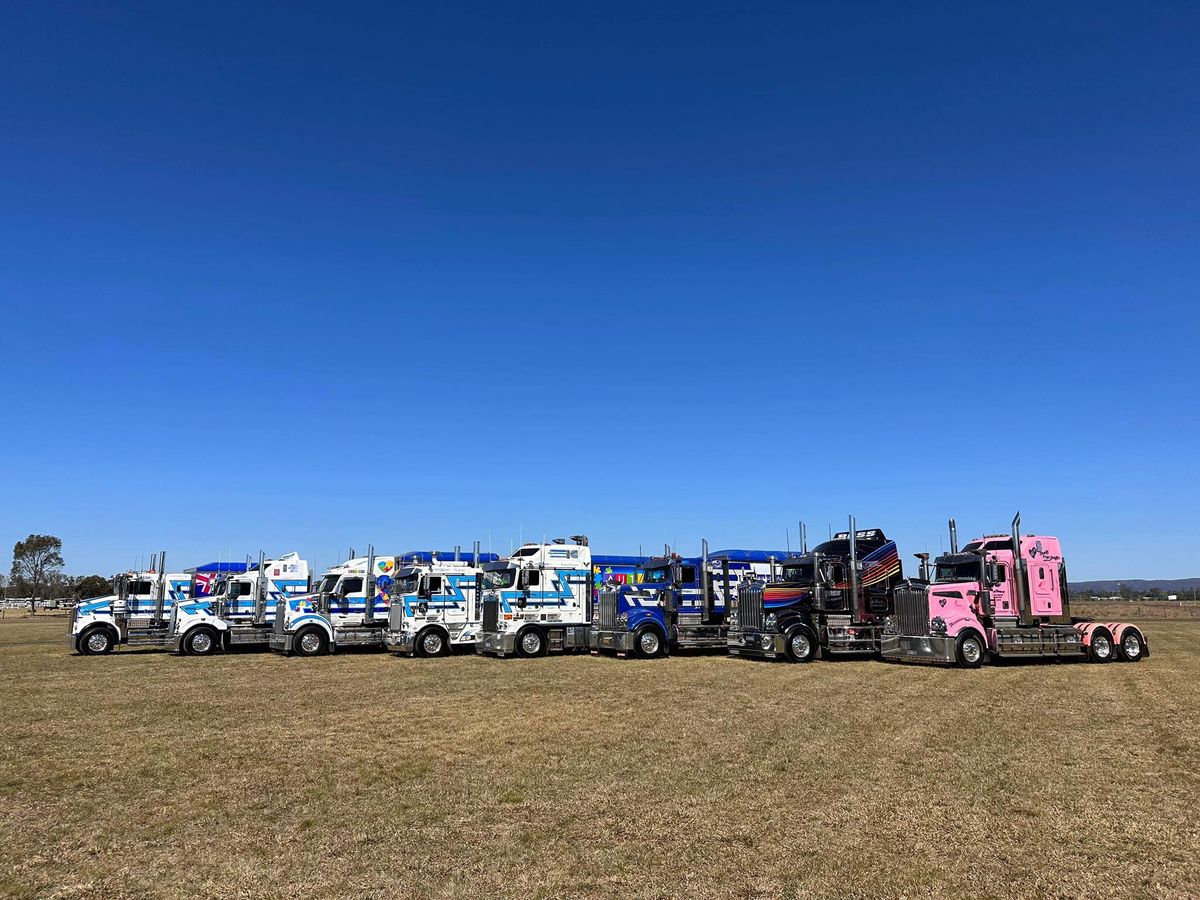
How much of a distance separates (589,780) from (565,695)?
7548 mm

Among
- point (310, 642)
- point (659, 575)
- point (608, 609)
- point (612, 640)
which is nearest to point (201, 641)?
point (310, 642)

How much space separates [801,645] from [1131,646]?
9.94 meters

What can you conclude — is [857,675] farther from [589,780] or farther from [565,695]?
[589,780]

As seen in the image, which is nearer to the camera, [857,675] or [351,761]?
[351,761]

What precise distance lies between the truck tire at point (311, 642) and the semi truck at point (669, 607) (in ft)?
31.4

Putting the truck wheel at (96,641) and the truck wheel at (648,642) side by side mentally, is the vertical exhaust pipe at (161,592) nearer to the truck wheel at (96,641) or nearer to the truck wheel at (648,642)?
the truck wheel at (96,641)

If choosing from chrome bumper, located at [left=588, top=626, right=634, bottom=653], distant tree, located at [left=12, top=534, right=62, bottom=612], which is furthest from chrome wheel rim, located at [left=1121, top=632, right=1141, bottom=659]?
distant tree, located at [left=12, top=534, right=62, bottom=612]

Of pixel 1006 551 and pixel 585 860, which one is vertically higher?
pixel 1006 551

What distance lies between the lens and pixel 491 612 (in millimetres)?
28062

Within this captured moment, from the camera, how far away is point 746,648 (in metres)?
25.4

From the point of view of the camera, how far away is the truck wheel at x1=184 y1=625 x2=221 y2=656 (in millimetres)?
29078

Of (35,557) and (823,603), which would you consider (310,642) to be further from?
(35,557)

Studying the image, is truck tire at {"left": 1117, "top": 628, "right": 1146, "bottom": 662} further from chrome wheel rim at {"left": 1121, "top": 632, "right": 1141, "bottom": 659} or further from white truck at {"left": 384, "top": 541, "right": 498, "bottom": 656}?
white truck at {"left": 384, "top": 541, "right": 498, "bottom": 656}

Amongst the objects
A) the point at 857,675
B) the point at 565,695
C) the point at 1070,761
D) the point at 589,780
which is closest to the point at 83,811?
the point at 589,780
